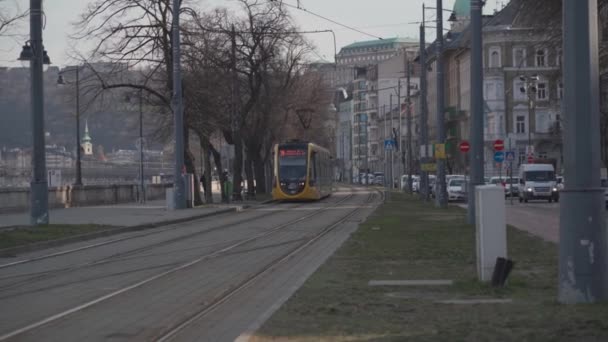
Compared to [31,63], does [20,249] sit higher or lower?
lower

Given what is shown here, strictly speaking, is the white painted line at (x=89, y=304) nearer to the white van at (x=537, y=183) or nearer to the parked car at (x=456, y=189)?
the white van at (x=537, y=183)

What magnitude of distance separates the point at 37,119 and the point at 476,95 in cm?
1208

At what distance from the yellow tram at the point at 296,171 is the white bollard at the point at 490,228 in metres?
43.7

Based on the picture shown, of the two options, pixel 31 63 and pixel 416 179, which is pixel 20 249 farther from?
pixel 416 179

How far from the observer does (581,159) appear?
10.9 metres

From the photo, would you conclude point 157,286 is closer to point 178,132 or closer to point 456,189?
point 178,132

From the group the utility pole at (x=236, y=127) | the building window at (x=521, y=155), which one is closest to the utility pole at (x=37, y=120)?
the utility pole at (x=236, y=127)

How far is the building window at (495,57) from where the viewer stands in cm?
8819

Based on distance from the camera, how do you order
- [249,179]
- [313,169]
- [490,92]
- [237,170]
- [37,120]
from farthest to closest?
[490,92]
[249,179]
[237,170]
[313,169]
[37,120]

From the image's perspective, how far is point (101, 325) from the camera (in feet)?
36.5

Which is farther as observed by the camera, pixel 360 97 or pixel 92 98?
pixel 360 97

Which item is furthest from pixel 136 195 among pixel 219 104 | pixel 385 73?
pixel 385 73

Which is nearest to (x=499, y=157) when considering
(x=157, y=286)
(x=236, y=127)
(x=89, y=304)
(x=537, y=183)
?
(x=537, y=183)

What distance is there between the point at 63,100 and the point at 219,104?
8.38 m
